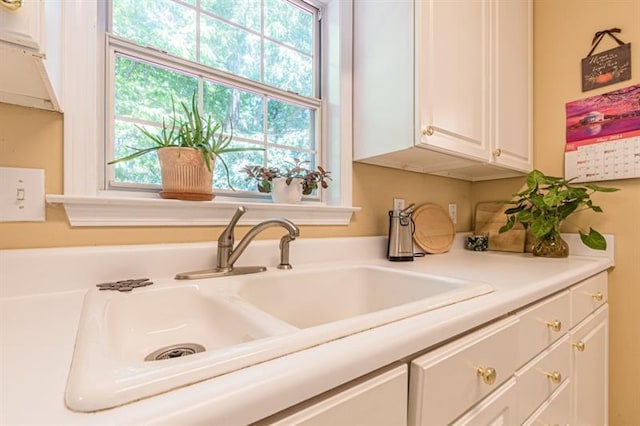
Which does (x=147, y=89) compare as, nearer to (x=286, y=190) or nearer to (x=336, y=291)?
(x=286, y=190)

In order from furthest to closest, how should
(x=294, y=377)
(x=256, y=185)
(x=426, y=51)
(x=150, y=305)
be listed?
(x=256, y=185) → (x=426, y=51) → (x=150, y=305) → (x=294, y=377)

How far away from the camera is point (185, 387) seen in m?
0.32

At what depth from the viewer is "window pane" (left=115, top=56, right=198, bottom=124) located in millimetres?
970

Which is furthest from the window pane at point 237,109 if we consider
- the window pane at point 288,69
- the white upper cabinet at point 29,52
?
the white upper cabinet at point 29,52

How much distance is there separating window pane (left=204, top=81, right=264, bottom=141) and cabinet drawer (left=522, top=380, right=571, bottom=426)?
1273 millimetres

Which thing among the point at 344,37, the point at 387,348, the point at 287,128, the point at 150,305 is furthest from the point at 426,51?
the point at 150,305

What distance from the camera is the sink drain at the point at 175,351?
59cm

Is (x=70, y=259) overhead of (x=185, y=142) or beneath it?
beneath

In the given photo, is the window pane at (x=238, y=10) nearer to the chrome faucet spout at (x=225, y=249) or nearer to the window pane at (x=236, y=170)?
the window pane at (x=236, y=170)

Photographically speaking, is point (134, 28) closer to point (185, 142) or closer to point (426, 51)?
point (185, 142)

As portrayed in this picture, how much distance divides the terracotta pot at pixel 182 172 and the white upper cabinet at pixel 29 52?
27 centimetres

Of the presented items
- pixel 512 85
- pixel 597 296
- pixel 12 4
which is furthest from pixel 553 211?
pixel 12 4

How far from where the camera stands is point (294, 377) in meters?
0.35

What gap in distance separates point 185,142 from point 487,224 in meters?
1.67
